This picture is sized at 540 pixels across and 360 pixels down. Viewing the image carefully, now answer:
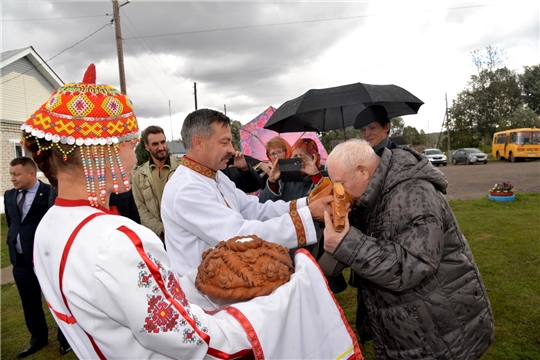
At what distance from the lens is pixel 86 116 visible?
1.46m

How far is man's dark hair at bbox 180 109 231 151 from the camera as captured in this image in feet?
9.07

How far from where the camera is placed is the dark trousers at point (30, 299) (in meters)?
4.69

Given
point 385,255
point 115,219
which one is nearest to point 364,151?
point 385,255

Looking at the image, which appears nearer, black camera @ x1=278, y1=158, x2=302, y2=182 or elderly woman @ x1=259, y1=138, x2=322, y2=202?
black camera @ x1=278, y1=158, x2=302, y2=182

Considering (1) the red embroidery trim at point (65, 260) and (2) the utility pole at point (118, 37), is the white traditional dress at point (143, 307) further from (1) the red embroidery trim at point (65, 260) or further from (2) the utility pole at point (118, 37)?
(2) the utility pole at point (118, 37)

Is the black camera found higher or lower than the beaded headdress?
lower

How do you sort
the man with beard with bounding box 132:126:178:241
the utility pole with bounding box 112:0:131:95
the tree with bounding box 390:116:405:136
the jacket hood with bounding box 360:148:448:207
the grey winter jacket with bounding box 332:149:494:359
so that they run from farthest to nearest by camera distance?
the tree with bounding box 390:116:405:136 < the utility pole with bounding box 112:0:131:95 < the man with beard with bounding box 132:126:178:241 < the jacket hood with bounding box 360:148:448:207 < the grey winter jacket with bounding box 332:149:494:359

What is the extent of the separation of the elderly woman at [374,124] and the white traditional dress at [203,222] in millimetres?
1945

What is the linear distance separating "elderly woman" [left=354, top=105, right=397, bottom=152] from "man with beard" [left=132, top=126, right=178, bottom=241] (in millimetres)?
2784

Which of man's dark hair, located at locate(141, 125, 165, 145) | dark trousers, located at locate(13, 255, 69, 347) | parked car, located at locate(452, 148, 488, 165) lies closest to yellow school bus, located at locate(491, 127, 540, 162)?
parked car, located at locate(452, 148, 488, 165)

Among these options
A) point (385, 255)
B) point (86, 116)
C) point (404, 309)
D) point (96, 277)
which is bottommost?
point (404, 309)

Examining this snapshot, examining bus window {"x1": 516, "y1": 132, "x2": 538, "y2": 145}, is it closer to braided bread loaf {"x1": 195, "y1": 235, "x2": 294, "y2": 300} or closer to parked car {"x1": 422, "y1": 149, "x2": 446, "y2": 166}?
parked car {"x1": 422, "y1": 149, "x2": 446, "y2": 166}

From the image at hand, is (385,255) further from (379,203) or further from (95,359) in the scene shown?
(95,359)

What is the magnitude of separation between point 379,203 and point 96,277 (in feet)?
5.31
